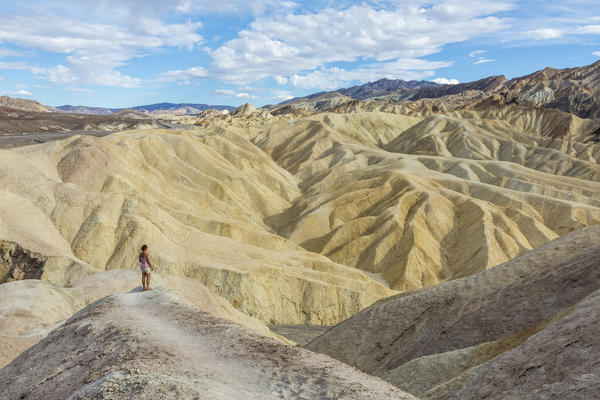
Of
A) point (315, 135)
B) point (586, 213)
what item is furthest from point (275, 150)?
point (586, 213)

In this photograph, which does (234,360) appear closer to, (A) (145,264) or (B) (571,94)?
(A) (145,264)

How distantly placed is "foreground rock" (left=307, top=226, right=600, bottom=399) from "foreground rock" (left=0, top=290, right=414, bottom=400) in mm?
2897

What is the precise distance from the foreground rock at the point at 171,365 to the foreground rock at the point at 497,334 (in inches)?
114

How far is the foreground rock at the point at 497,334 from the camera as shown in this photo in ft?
29.7

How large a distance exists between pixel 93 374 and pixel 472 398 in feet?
27.4

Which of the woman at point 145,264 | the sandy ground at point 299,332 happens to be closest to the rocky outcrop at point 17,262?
the woman at point 145,264

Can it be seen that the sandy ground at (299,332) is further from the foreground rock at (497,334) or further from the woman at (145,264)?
the woman at (145,264)

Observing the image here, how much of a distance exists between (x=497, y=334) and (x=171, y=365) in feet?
39.1

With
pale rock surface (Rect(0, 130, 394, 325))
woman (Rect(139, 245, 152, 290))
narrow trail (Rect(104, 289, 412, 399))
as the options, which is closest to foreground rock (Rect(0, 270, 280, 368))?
woman (Rect(139, 245, 152, 290))

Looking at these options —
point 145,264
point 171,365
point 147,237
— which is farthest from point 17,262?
point 171,365

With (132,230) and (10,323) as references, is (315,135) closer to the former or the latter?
(132,230)

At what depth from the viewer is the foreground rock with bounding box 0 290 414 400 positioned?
821cm

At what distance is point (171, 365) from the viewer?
916cm

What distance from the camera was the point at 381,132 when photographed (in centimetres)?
11688
